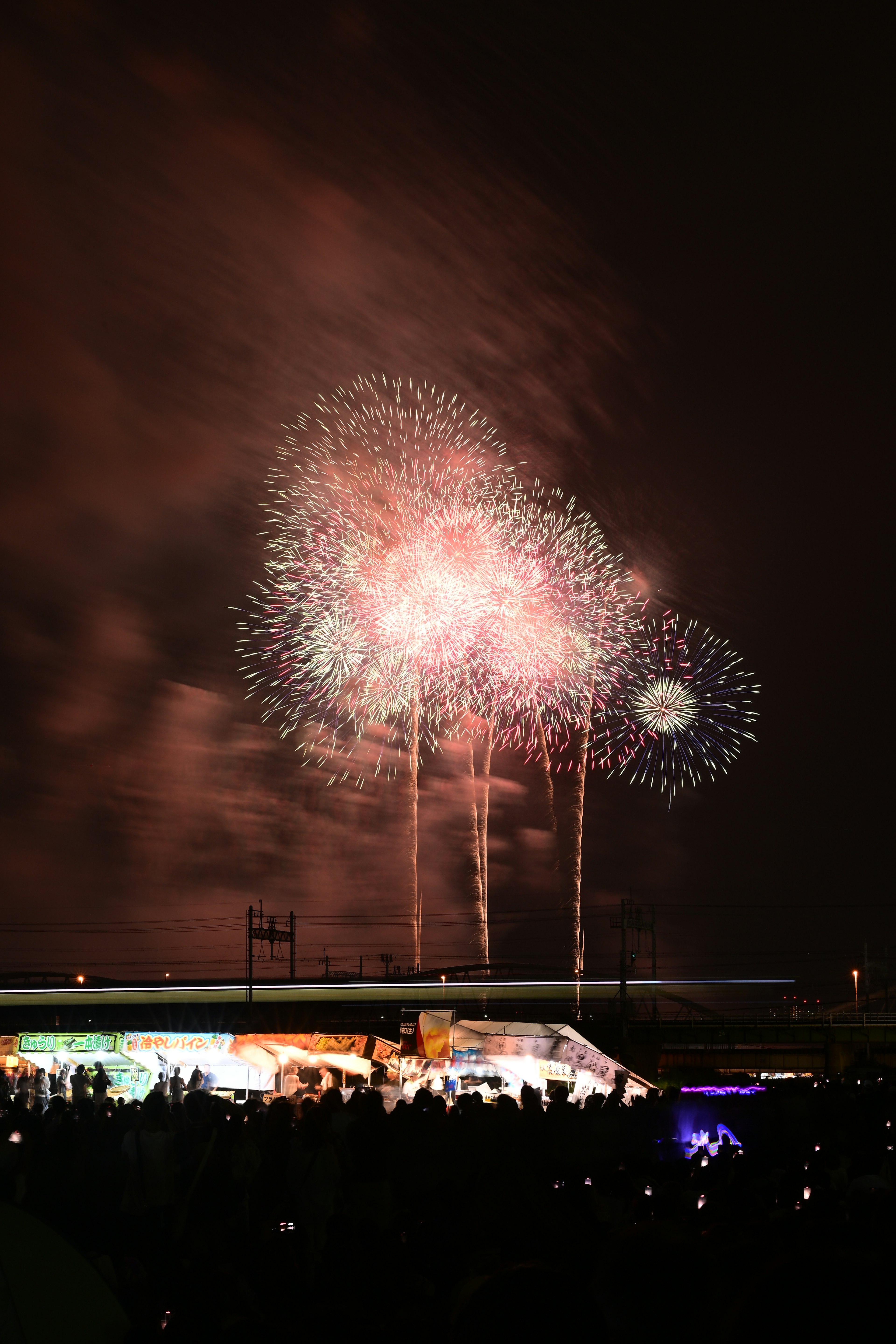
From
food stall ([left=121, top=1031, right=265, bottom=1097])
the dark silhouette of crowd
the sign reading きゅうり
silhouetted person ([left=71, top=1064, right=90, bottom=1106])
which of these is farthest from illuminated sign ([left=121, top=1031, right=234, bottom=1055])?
the dark silhouette of crowd

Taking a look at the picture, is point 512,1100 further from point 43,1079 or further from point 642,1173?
point 43,1079

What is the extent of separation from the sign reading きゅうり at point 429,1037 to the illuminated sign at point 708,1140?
8.81m

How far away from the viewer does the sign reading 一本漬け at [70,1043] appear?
2466 cm

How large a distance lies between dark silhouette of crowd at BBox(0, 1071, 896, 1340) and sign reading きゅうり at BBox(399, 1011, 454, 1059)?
8513 mm

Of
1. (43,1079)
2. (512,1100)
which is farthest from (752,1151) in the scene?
(43,1079)

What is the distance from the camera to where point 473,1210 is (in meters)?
8.51

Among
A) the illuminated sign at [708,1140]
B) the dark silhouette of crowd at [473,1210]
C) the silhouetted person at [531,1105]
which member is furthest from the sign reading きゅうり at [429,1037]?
the silhouetted person at [531,1105]

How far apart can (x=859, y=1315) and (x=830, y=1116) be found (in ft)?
46.7

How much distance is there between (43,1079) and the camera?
24.0 metres

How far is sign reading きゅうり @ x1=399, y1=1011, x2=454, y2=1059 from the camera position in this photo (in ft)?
77.6

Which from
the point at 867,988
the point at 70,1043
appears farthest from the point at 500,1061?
the point at 867,988

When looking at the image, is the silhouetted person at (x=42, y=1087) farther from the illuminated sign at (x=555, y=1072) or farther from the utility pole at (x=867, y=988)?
the utility pole at (x=867, y=988)

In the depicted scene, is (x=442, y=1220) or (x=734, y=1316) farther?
(x=442, y=1220)

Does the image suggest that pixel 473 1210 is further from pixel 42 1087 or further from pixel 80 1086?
pixel 42 1087
